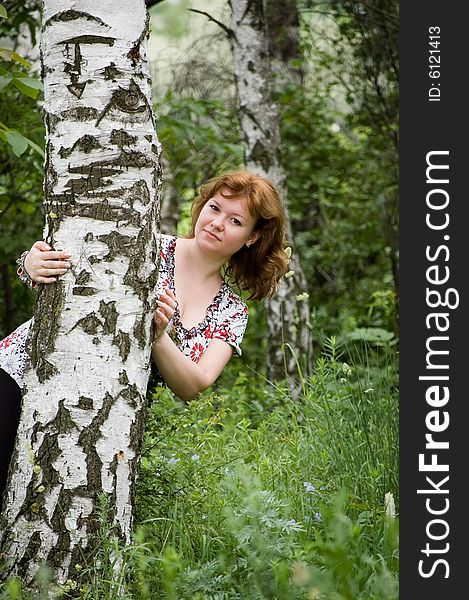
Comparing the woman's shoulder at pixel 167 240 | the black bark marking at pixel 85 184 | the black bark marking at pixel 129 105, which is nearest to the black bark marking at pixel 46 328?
the black bark marking at pixel 85 184

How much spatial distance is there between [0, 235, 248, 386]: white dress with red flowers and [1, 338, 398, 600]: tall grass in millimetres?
300

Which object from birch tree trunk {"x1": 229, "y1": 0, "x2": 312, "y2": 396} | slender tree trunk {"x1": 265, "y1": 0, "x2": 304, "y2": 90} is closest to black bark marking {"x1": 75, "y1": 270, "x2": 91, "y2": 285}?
birch tree trunk {"x1": 229, "y1": 0, "x2": 312, "y2": 396}

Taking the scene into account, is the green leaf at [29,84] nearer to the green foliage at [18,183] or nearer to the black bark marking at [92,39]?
the black bark marking at [92,39]

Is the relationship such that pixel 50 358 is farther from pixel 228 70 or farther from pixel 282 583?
pixel 228 70

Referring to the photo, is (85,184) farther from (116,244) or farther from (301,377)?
(301,377)

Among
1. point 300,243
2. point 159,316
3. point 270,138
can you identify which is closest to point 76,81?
point 159,316

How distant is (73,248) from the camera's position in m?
2.23

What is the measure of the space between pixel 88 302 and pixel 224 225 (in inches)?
31.7

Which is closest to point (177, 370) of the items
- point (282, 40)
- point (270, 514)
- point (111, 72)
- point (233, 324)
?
point (233, 324)

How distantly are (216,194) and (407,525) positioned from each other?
140 cm

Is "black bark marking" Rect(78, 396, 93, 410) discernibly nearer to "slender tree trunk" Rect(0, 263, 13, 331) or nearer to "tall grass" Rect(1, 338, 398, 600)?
"tall grass" Rect(1, 338, 398, 600)

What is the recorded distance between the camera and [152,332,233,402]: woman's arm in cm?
244

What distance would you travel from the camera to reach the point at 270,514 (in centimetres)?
209

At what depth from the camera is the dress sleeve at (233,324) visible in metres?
2.83
